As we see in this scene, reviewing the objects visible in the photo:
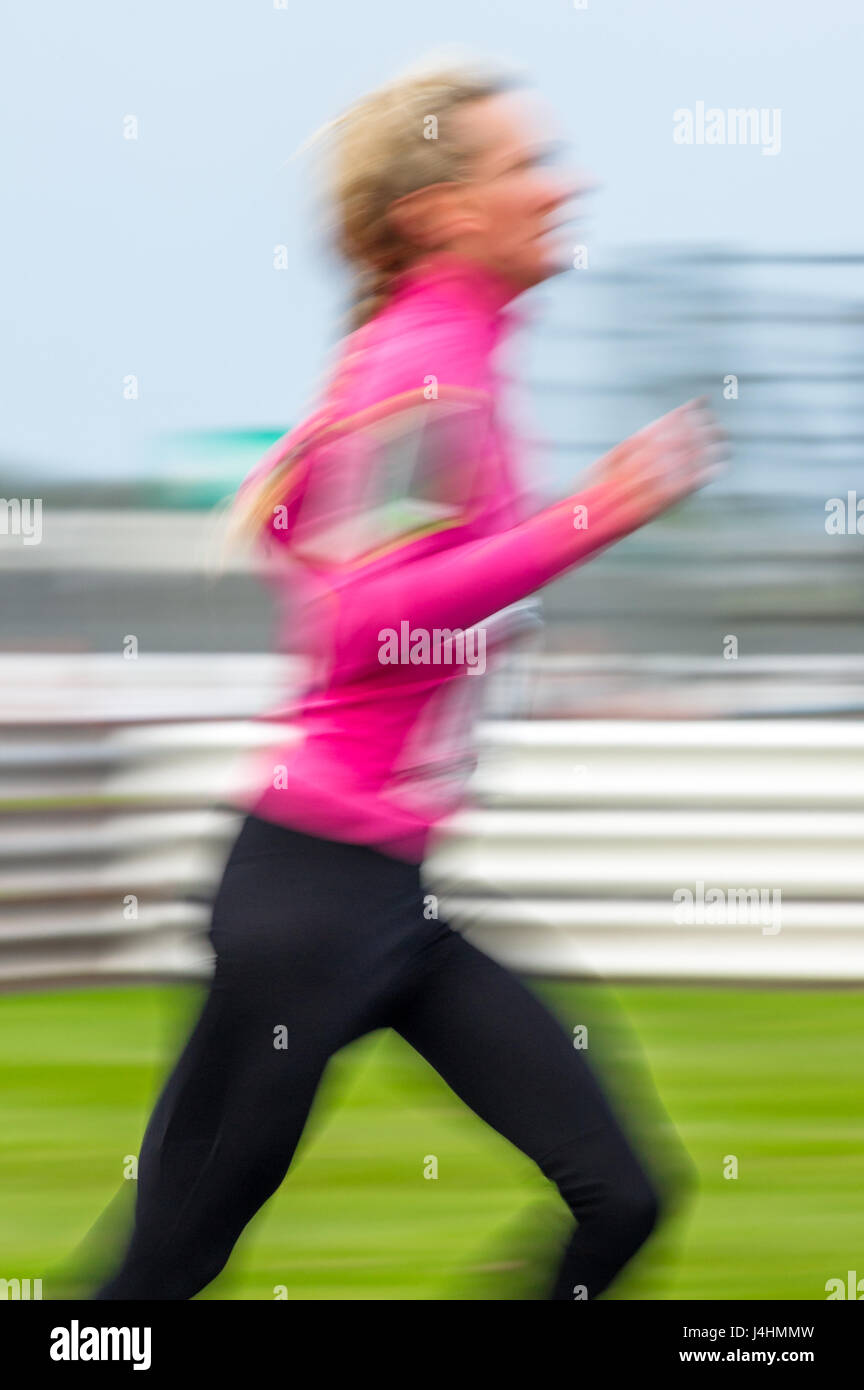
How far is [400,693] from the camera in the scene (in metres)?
1.96

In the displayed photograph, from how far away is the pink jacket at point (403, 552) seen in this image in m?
1.90

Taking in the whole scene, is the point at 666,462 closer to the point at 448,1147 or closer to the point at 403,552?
the point at 403,552

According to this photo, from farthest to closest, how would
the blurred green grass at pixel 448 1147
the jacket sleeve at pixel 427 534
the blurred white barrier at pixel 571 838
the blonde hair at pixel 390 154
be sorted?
the blurred white barrier at pixel 571 838 → the blurred green grass at pixel 448 1147 → the blonde hair at pixel 390 154 → the jacket sleeve at pixel 427 534

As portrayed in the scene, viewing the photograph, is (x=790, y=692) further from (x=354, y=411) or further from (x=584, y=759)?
(x=354, y=411)

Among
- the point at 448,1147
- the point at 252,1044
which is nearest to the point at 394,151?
the point at 252,1044

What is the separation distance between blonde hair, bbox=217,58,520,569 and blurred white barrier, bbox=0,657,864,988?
2.62 meters

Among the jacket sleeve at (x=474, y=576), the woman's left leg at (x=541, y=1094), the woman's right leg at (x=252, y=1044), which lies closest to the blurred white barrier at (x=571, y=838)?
the woman's left leg at (x=541, y=1094)

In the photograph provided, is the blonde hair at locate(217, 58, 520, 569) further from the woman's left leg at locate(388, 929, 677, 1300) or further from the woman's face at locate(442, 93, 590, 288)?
the woman's left leg at locate(388, 929, 677, 1300)

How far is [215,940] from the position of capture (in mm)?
1964

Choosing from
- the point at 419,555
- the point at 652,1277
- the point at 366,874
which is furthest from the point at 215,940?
the point at 652,1277

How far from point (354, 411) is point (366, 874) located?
486mm

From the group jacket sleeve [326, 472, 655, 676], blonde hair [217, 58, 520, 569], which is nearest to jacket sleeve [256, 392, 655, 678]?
jacket sleeve [326, 472, 655, 676]

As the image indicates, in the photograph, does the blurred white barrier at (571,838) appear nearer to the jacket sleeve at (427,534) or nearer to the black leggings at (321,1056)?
the black leggings at (321,1056)

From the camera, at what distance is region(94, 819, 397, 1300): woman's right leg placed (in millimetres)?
1942
